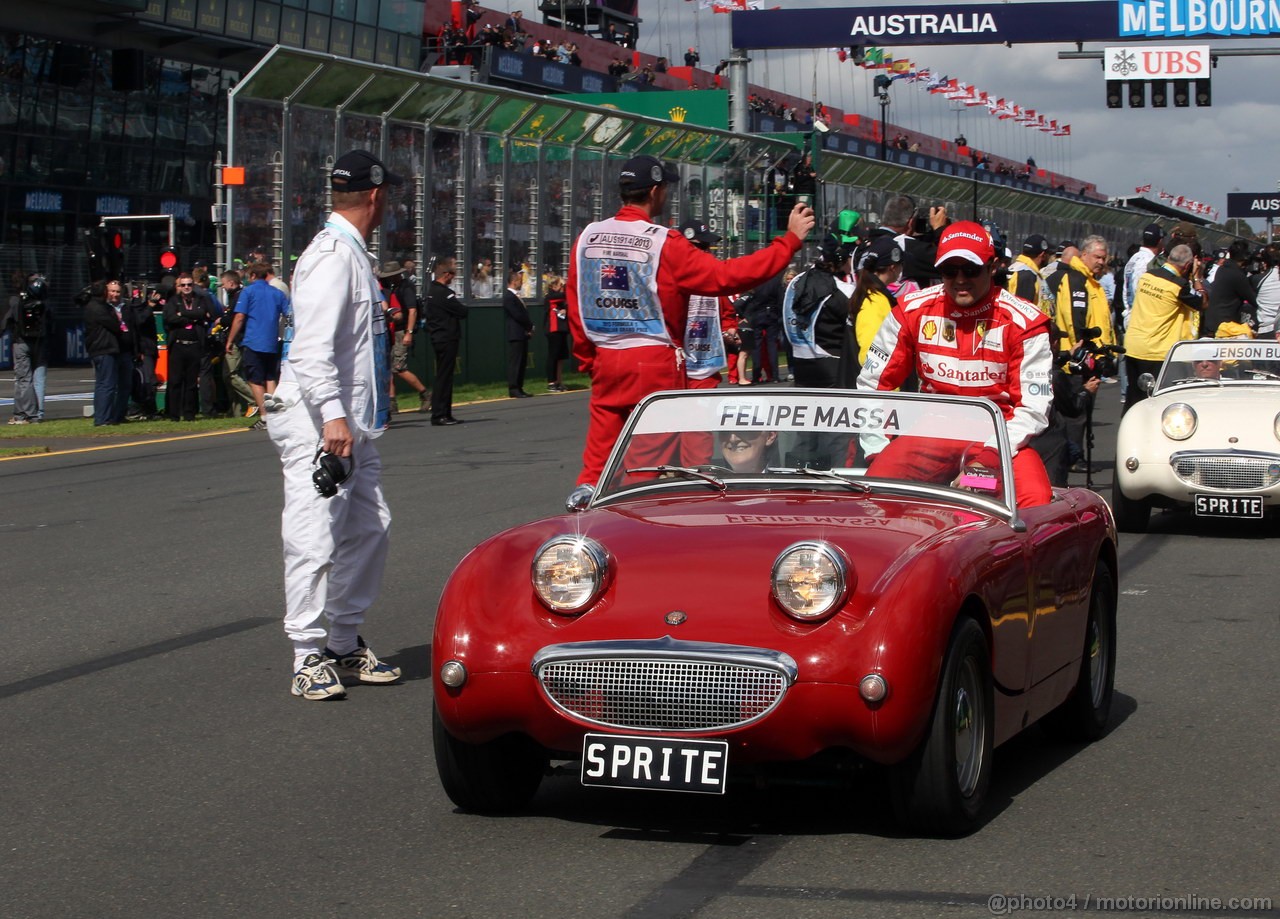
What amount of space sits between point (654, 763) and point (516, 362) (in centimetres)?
2200

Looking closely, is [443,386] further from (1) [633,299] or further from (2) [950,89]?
(2) [950,89]

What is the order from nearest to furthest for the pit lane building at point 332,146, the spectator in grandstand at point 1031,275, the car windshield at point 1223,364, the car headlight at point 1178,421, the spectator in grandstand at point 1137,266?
the car headlight at point 1178,421 < the car windshield at point 1223,364 < the spectator in grandstand at point 1031,275 < the spectator in grandstand at point 1137,266 < the pit lane building at point 332,146

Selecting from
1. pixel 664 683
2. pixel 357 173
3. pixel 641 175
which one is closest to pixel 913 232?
pixel 641 175

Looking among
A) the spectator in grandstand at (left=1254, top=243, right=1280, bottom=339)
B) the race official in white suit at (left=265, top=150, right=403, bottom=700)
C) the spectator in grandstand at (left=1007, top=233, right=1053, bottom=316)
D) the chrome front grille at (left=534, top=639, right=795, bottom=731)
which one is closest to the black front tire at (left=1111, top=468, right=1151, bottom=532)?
the spectator in grandstand at (left=1007, top=233, right=1053, bottom=316)

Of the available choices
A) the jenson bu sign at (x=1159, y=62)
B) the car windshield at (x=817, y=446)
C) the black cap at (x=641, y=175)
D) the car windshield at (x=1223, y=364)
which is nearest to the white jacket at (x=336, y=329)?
the black cap at (x=641, y=175)

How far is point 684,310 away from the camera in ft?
26.0

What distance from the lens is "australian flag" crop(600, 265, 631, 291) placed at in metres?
7.86

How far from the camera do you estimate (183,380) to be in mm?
21797

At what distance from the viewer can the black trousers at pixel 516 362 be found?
26.6 metres

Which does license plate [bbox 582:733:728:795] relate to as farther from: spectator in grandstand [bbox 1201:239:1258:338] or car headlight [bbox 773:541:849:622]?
spectator in grandstand [bbox 1201:239:1258:338]

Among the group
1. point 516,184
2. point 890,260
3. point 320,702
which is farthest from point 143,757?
point 516,184

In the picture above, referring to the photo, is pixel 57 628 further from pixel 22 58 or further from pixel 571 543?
pixel 22 58

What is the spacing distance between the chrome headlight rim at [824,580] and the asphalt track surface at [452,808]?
24.2 inches

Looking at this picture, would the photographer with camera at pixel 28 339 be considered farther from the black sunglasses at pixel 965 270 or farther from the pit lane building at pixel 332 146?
the black sunglasses at pixel 965 270
